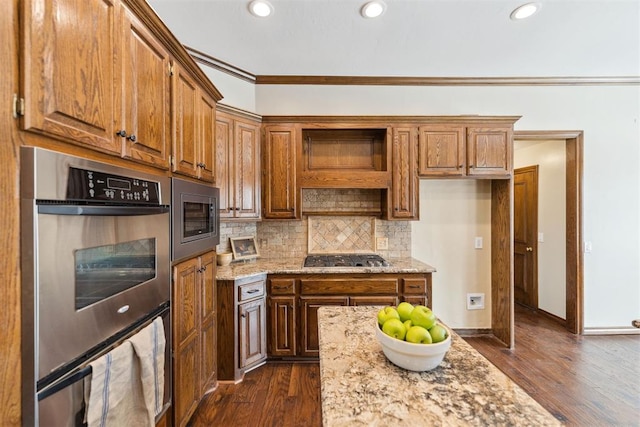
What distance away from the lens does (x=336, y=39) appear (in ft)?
7.79

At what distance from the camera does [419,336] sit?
871mm

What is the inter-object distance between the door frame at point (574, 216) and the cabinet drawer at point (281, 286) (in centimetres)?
304

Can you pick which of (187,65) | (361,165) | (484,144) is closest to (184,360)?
(187,65)

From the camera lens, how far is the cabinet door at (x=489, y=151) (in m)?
2.81

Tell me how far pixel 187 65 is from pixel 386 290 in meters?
2.41

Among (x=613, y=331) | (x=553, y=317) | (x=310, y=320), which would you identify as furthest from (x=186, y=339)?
(x=613, y=331)

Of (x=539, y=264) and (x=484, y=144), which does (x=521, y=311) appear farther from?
(x=484, y=144)

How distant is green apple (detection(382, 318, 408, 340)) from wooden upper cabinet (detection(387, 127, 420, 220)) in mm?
2030

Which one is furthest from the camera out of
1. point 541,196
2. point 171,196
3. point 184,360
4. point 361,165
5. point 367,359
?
point 541,196

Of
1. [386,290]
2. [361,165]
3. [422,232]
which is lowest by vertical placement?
[386,290]

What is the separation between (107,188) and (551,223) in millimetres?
4784

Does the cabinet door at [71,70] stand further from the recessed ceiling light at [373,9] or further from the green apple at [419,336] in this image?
the recessed ceiling light at [373,9]

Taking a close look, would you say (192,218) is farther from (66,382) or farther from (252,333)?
(252,333)

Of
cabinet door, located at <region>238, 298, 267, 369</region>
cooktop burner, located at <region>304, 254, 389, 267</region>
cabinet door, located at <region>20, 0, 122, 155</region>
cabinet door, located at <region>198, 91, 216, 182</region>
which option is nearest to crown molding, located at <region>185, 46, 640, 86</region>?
cabinet door, located at <region>198, 91, 216, 182</region>
